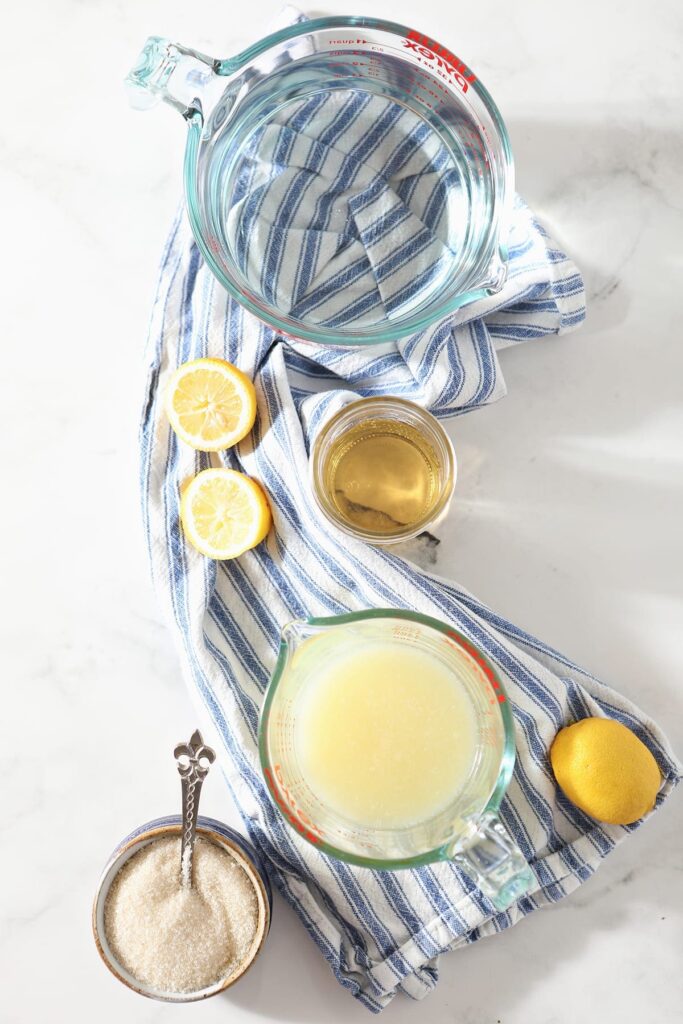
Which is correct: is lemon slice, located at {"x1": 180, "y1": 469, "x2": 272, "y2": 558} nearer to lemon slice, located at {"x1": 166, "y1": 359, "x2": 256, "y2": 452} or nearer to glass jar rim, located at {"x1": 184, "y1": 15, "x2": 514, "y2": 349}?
lemon slice, located at {"x1": 166, "y1": 359, "x2": 256, "y2": 452}

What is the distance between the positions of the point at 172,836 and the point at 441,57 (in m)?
0.91

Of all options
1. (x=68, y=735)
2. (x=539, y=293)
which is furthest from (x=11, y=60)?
(x=68, y=735)

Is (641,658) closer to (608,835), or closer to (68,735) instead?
(608,835)

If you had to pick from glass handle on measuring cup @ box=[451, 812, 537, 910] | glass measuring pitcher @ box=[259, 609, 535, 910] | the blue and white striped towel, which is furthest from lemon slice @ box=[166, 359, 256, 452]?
glass handle on measuring cup @ box=[451, 812, 537, 910]

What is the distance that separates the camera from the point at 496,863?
0.88 m

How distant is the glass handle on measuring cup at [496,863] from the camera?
2.88 ft

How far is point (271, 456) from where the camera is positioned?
3.65ft

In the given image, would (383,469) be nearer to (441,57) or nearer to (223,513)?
(223,513)

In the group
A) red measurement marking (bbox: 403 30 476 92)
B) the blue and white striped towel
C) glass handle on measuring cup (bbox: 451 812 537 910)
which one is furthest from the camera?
the blue and white striped towel

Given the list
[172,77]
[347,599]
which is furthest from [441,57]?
[347,599]

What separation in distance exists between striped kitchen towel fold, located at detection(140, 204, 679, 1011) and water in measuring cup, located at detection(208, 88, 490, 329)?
65 millimetres

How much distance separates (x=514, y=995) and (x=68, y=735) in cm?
63

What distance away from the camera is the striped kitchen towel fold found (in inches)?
42.6

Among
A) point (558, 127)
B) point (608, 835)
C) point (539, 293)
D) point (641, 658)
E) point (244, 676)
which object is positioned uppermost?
point (558, 127)
